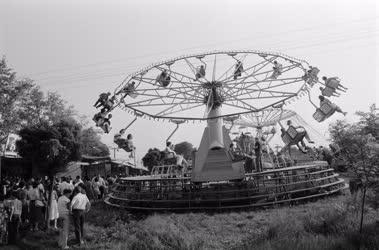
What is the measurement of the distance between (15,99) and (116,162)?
17271mm

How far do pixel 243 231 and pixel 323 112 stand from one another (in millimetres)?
10910

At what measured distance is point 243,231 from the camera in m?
11.5

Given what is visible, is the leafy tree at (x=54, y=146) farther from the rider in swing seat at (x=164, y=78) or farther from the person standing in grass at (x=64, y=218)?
the rider in swing seat at (x=164, y=78)

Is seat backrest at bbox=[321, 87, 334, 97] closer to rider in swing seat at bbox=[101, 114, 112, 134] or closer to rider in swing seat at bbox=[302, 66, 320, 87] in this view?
rider in swing seat at bbox=[302, 66, 320, 87]

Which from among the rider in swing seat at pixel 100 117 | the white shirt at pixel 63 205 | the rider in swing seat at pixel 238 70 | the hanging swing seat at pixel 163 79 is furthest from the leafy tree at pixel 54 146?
the rider in swing seat at pixel 238 70

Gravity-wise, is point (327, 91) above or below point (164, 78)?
below

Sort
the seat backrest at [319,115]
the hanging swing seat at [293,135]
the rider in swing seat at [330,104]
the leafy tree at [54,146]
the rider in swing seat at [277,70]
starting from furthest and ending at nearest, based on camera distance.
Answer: the hanging swing seat at [293,135] → the seat backrest at [319,115] → the rider in swing seat at [277,70] → the rider in swing seat at [330,104] → the leafy tree at [54,146]

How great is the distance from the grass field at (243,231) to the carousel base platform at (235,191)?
0.73 m

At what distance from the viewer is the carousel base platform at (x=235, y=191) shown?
14398 mm

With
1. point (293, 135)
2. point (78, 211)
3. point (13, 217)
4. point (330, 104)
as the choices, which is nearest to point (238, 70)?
point (330, 104)

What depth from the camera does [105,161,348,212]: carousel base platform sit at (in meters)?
14.4

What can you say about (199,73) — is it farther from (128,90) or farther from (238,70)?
(128,90)

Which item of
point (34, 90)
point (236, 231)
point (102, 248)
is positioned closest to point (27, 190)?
point (102, 248)

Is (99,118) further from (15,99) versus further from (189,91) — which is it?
(15,99)
